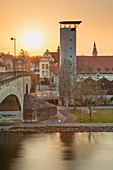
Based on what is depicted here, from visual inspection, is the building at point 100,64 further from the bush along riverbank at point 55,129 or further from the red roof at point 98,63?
the bush along riverbank at point 55,129

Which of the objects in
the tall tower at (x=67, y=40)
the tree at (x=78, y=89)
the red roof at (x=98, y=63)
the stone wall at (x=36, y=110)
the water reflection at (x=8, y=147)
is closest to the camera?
the water reflection at (x=8, y=147)

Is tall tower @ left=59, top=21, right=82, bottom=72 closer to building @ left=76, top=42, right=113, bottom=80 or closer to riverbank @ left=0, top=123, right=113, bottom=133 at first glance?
building @ left=76, top=42, right=113, bottom=80

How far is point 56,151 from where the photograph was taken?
24.0 metres

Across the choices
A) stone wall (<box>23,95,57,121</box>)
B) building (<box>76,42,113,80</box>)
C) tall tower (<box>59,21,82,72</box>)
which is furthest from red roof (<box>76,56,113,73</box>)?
stone wall (<box>23,95,57,121</box>)

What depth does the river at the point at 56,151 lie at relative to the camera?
68.2ft

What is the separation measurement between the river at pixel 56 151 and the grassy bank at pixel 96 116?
4282 mm

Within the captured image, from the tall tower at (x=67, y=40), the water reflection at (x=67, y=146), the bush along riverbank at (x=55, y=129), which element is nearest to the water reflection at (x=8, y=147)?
the bush along riverbank at (x=55, y=129)

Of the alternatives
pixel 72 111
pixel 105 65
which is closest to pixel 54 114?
pixel 72 111

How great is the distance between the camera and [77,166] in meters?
20.5

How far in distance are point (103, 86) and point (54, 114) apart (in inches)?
697

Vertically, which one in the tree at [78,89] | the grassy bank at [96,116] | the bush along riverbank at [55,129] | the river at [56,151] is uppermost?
the tree at [78,89]

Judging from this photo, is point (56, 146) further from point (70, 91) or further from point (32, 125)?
point (70, 91)

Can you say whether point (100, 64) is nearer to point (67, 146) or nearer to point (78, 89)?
point (78, 89)

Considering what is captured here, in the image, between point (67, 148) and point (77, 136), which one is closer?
point (67, 148)
